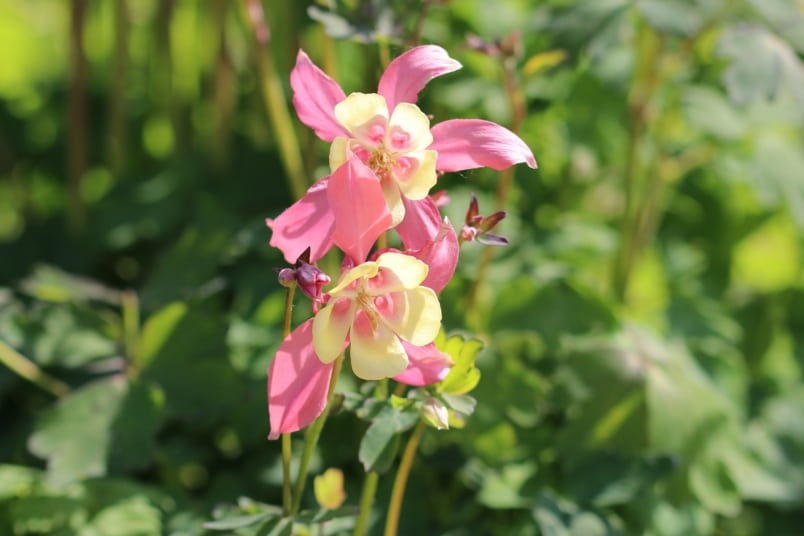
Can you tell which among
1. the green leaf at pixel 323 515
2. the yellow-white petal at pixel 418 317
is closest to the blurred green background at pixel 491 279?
the green leaf at pixel 323 515

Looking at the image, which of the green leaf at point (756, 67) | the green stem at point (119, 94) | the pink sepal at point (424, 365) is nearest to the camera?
the pink sepal at point (424, 365)

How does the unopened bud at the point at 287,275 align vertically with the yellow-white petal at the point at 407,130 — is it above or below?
below

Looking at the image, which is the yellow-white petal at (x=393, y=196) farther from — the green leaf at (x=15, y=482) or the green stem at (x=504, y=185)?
the green leaf at (x=15, y=482)

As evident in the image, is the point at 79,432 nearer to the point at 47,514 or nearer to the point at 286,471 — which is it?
the point at 47,514

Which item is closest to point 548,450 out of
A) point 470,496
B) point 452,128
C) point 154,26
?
point 470,496

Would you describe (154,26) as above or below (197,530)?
above

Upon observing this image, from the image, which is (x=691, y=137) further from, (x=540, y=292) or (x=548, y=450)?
(x=548, y=450)

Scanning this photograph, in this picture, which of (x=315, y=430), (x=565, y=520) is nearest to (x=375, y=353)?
(x=315, y=430)

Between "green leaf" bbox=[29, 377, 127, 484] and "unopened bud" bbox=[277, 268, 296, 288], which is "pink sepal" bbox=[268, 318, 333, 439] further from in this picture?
"green leaf" bbox=[29, 377, 127, 484]
